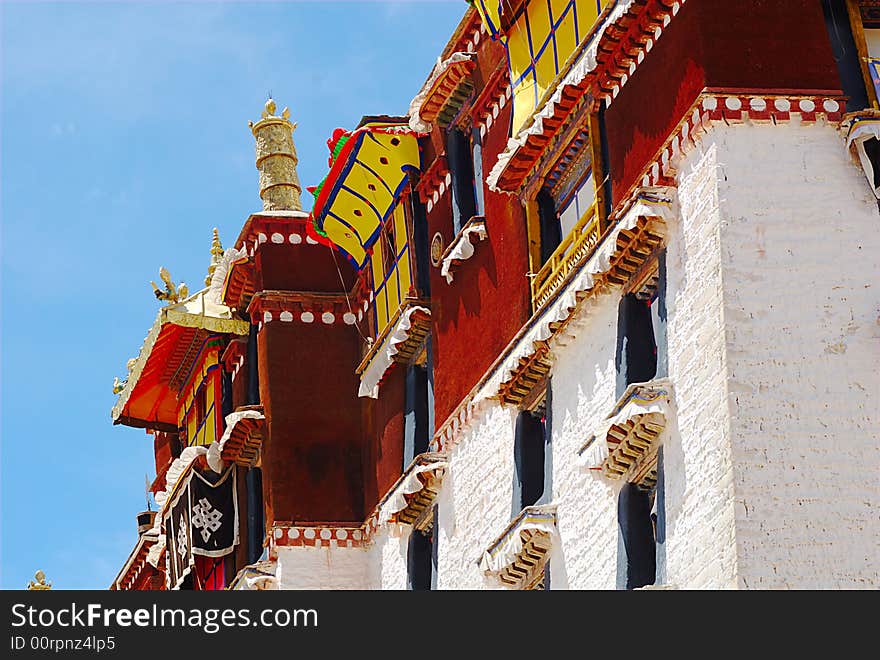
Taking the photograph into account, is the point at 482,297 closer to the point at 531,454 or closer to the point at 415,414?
the point at 531,454

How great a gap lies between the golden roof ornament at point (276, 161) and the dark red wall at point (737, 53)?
1312 centimetres

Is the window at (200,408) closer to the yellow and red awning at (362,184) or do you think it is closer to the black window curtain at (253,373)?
the black window curtain at (253,373)

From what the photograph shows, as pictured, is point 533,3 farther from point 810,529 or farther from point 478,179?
point 810,529

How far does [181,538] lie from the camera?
32.4 m

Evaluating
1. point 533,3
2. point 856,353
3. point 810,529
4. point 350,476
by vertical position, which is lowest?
point 810,529

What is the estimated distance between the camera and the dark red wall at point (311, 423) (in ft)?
99.1

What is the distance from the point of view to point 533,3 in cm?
2386

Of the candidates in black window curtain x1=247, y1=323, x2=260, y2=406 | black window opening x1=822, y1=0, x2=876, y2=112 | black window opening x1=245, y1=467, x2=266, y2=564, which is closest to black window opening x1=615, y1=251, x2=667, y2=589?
black window opening x1=822, y1=0, x2=876, y2=112

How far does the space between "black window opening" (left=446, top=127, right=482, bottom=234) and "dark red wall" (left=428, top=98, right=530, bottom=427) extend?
1.27 feet

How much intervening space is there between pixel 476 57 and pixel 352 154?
108 inches

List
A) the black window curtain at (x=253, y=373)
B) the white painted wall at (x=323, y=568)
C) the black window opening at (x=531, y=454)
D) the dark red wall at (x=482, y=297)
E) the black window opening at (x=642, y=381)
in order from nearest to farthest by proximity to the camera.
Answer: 1. the black window opening at (x=642, y=381)
2. the black window opening at (x=531, y=454)
3. the dark red wall at (x=482, y=297)
4. the white painted wall at (x=323, y=568)
5. the black window curtain at (x=253, y=373)

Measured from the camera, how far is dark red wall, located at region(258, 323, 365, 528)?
30.2m

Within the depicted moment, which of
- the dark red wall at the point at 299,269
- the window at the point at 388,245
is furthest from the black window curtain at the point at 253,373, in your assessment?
the window at the point at 388,245

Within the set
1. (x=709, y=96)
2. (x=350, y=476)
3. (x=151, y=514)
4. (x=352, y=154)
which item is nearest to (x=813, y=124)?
(x=709, y=96)
